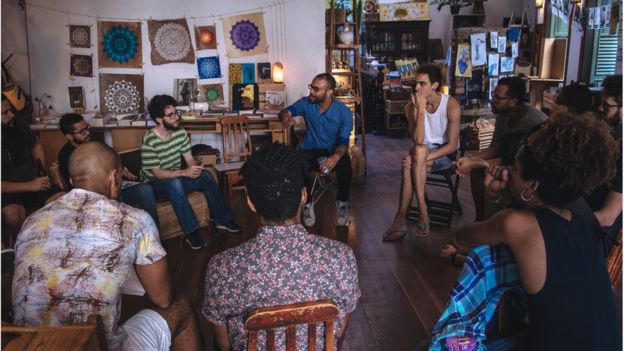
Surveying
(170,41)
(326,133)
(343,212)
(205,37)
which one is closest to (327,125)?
(326,133)


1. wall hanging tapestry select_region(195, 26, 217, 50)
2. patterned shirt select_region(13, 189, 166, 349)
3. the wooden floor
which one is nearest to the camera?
patterned shirt select_region(13, 189, 166, 349)

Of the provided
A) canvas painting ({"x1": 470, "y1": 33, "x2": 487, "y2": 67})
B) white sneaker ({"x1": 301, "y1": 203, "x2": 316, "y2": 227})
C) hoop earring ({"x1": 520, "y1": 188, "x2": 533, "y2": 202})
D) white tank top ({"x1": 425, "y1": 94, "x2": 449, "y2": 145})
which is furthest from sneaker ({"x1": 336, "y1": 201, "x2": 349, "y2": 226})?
canvas painting ({"x1": 470, "y1": 33, "x2": 487, "y2": 67})

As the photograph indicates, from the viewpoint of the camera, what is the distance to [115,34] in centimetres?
577

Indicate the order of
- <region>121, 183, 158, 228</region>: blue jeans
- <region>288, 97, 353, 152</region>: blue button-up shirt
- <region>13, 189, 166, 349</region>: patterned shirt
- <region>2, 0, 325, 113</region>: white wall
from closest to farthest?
1. <region>13, 189, 166, 349</region>: patterned shirt
2. <region>121, 183, 158, 228</region>: blue jeans
3. <region>288, 97, 353, 152</region>: blue button-up shirt
4. <region>2, 0, 325, 113</region>: white wall

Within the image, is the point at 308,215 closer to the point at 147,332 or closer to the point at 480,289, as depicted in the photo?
the point at 147,332

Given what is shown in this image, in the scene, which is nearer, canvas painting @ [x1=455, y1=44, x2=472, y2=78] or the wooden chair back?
the wooden chair back

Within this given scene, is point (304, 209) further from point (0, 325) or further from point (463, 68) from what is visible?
point (463, 68)

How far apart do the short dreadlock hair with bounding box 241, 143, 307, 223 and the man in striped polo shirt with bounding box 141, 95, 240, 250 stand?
214 cm

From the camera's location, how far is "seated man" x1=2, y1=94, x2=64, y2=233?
315cm

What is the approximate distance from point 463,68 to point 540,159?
7.02m

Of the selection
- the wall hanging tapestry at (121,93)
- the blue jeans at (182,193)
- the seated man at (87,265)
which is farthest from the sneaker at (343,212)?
the wall hanging tapestry at (121,93)

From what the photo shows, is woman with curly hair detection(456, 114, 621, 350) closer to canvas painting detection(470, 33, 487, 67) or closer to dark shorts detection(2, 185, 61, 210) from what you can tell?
dark shorts detection(2, 185, 61, 210)

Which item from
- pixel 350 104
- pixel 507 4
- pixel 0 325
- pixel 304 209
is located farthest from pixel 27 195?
pixel 507 4

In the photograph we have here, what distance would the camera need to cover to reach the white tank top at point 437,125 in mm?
3945
